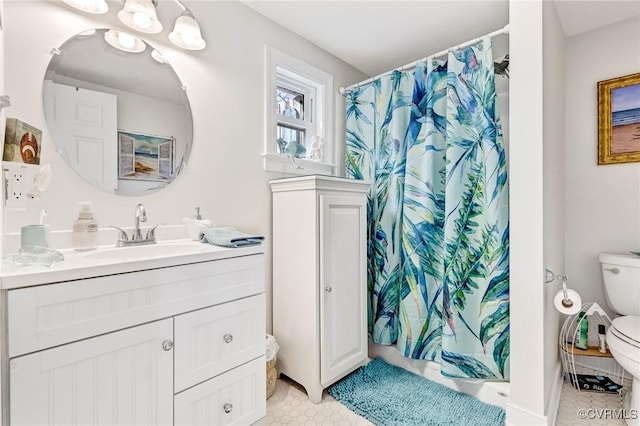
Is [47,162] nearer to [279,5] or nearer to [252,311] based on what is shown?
[252,311]

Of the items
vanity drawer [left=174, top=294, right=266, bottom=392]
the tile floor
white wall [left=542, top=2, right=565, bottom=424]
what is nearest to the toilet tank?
white wall [left=542, top=2, right=565, bottom=424]

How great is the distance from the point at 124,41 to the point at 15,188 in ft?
2.59

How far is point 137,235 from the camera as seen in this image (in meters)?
1.34

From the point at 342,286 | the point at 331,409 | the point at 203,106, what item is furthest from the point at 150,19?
the point at 331,409

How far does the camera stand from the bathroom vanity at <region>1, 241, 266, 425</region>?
2.62ft

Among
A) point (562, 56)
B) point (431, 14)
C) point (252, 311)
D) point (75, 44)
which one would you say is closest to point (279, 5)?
point (431, 14)

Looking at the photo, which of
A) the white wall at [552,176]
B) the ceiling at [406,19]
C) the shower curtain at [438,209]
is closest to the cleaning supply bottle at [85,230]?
the ceiling at [406,19]

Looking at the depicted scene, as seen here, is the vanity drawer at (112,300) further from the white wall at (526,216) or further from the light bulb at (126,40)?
the white wall at (526,216)

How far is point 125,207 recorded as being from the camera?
1352mm

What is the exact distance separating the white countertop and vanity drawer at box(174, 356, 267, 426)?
50 centimetres

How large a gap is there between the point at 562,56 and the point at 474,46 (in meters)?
0.77

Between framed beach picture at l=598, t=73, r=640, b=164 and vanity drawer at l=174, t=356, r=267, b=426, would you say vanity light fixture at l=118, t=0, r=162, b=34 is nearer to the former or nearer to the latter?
vanity drawer at l=174, t=356, r=267, b=426

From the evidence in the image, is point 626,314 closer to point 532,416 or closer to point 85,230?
point 532,416

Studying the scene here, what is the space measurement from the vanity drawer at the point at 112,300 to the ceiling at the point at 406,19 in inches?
62.7
